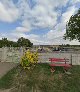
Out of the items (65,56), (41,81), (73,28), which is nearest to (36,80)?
(41,81)

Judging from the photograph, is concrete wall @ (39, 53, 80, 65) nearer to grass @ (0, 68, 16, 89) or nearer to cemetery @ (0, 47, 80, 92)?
cemetery @ (0, 47, 80, 92)

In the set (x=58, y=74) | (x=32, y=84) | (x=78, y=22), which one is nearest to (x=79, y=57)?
(x=58, y=74)

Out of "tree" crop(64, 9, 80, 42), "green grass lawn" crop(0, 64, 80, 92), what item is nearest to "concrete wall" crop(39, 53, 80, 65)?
"green grass lawn" crop(0, 64, 80, 92)

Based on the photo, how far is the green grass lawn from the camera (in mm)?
10625

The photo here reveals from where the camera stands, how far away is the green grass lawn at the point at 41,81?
10.6m

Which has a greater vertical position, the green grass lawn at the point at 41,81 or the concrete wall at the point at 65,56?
the concrete wall at the point at 65,56

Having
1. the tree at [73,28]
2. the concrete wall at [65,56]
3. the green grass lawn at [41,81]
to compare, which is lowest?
the green grass lawn at [41,81]

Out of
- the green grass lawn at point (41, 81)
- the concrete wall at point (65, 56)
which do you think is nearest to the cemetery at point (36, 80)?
the green grass lawn at point (41, 81)

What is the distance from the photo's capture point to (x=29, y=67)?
14977 millimetres

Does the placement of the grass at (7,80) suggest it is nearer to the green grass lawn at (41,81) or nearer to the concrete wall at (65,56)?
the green grass lawn at (41,81)

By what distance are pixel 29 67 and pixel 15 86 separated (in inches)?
155

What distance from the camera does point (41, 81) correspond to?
11.8 metres

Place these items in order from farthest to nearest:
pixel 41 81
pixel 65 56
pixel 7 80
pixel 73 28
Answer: pixel 73 28
pixel 65 56
pixel 7 80
pixel 41 81

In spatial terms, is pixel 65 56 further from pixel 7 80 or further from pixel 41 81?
pixel 7 80
